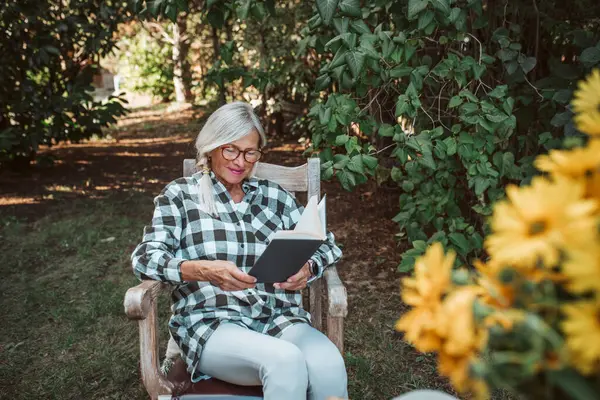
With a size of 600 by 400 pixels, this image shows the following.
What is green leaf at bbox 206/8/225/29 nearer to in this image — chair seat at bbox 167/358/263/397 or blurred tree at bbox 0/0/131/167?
chair seat at bbox 167/358/263/397

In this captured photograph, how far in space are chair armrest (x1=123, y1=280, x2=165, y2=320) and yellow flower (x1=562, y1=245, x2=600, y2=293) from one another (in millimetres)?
1480

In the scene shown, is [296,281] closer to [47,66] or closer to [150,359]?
[150,359]

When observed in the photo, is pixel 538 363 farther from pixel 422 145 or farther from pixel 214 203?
pixel 422 145

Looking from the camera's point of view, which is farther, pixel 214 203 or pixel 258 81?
pixel 258 81

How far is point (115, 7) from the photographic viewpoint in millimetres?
6527

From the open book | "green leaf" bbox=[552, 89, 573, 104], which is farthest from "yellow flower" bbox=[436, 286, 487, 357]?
"green leaf" bbox=[552, 89, 573, 104]

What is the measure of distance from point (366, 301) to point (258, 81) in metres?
1.53

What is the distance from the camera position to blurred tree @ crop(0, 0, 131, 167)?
5.96m

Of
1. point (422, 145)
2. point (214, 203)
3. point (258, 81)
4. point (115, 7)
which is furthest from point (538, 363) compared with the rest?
point (115, 7)

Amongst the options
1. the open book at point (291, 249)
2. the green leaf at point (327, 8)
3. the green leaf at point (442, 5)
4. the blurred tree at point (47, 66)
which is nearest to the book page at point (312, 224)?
the open book at point (291, 249)

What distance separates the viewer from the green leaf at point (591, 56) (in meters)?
2.31

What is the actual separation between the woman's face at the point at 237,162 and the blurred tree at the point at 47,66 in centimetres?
405

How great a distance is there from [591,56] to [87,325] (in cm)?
299

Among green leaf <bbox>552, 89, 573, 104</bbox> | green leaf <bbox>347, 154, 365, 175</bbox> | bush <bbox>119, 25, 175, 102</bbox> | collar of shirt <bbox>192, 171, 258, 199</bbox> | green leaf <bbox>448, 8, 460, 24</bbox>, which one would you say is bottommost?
collar of shirt <bbox>192, 171, 258, 199</bbox>
